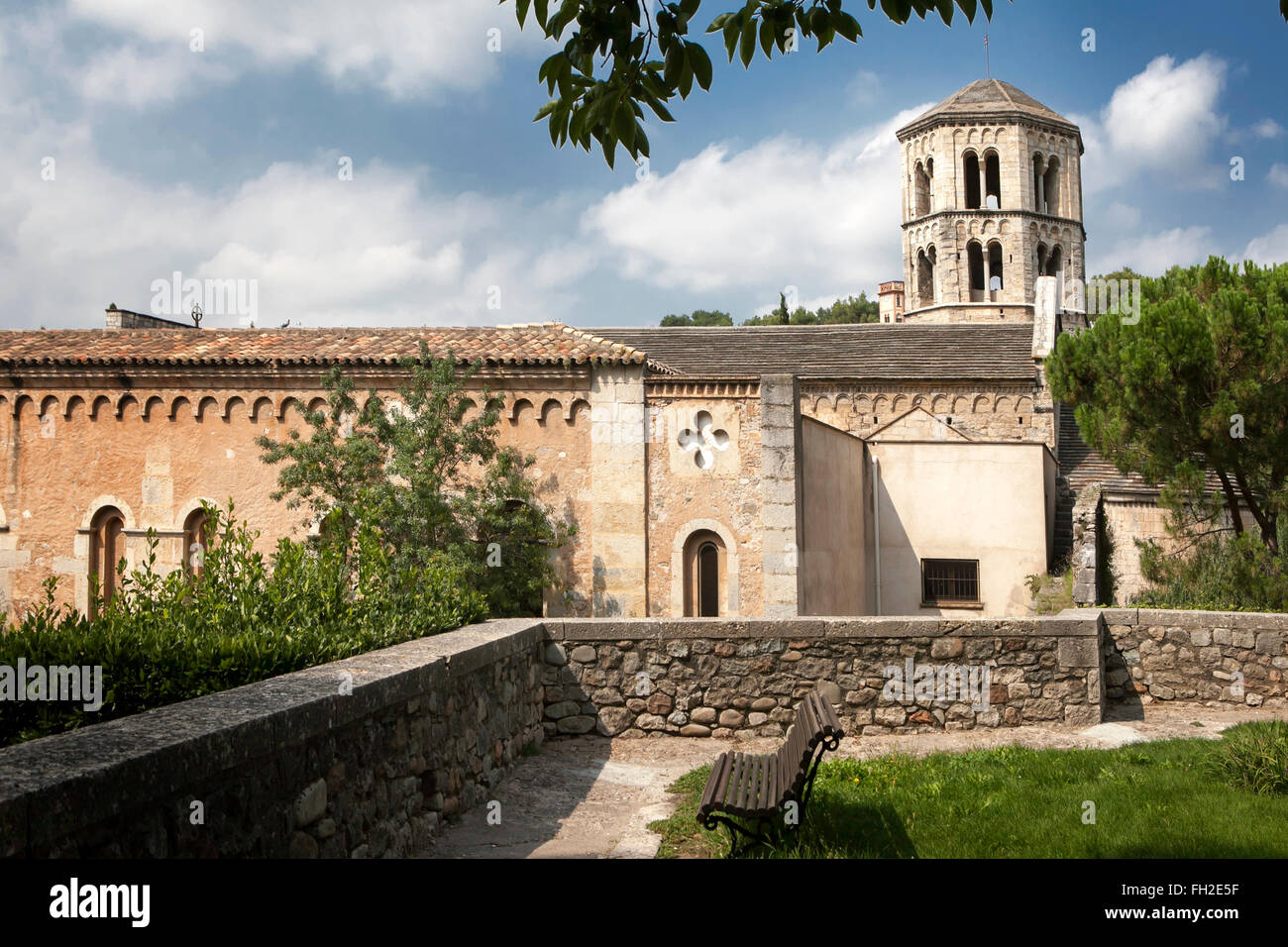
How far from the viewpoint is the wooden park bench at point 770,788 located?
494cm

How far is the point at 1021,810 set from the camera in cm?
595

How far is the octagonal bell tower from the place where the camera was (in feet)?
145

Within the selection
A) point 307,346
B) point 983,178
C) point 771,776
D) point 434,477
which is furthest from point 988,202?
point 771,776

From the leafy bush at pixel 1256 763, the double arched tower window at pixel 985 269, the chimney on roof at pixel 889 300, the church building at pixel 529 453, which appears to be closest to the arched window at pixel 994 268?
the double arched tower window at pixel 985 269

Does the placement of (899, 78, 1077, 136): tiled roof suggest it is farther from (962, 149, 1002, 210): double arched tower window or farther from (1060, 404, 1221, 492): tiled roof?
(1060, 404, 1221, 492): tiled roof

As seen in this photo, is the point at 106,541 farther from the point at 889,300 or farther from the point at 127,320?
the point at 889,300

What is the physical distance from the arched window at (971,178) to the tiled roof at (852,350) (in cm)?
1855

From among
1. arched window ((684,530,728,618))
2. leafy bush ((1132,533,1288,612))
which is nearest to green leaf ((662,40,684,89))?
leafy bush ((1132,533,1288,612))

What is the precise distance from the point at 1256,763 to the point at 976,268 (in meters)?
41.9

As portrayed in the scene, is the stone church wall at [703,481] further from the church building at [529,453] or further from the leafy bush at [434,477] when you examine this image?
the leafy bush at [434,477]
